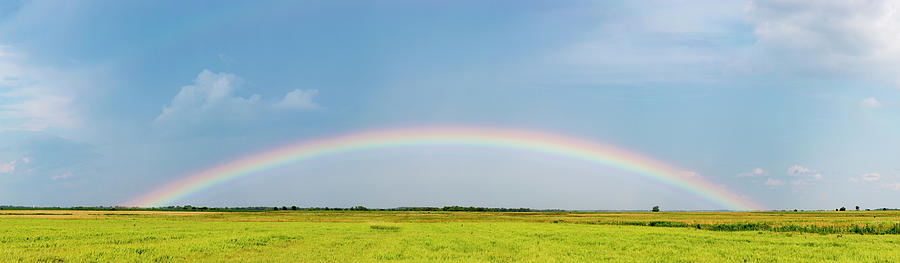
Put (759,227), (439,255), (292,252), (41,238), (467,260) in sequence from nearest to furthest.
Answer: (467,260)
(439,255)
(292,252)
(41,238)
(759,227)

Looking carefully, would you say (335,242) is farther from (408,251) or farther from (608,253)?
(608,253)

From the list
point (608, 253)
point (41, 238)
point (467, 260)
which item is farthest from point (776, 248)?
point (41, 238)

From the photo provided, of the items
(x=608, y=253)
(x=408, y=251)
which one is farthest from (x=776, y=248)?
(x=408, y=251)

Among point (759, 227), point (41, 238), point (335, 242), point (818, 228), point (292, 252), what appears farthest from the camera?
point (759, 227)

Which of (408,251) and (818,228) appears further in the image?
(818,228)

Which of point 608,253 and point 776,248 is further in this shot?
point 776,248

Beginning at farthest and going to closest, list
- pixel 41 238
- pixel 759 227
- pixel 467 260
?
pixel 759 227 → pixel 41 238 → pixel 467 260

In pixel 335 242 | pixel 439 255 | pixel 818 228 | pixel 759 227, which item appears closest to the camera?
pixel 439 255

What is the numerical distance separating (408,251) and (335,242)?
7.92m

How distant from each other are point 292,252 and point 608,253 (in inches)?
626

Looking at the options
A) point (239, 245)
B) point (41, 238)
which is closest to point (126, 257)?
point (239, 245)

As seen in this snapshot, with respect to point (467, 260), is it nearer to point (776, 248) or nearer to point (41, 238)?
point (776, 248)

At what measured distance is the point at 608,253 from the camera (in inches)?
1066

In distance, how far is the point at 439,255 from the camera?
25.5 metres
